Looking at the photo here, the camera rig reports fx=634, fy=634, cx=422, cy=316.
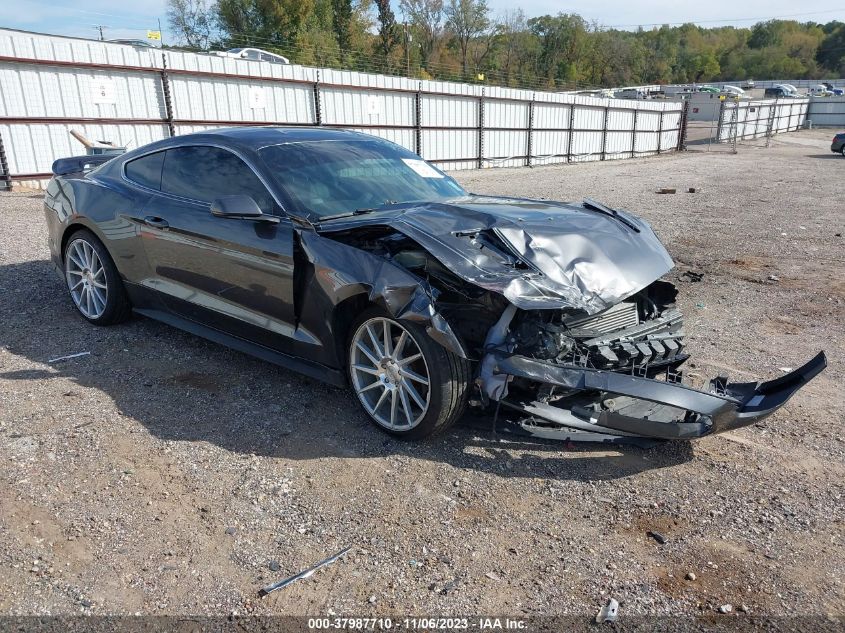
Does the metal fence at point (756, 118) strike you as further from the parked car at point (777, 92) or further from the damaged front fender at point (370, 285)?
Result: the damaged front fender at point (370, 285)

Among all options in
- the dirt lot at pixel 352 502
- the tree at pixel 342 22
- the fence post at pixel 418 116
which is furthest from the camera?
the tree at pixel 342 22

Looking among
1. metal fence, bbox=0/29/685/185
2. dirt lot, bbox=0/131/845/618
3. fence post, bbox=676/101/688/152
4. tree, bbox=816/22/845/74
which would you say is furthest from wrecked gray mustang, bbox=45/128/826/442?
tree, bbox=816/22/845/74

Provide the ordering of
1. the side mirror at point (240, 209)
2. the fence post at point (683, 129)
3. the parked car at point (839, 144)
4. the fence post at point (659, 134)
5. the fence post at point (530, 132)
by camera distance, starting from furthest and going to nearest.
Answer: the fence post at point (683, 129)
the fence post at point (659, 134)
the parked car at point (839, 144)
the fence post at point (530, 132)
the side mirror at point (240, 209)

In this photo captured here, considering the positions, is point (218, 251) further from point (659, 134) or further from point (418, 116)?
point (659, 134)

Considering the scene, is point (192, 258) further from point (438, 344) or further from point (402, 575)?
point (402, 575)

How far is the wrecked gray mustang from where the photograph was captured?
3.25 metres

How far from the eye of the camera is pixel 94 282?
527 centimetres

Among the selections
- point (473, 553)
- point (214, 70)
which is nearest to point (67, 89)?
point (214, 70)

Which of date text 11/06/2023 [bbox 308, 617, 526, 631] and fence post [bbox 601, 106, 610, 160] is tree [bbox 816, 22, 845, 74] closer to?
fence post [bbox 601, 106, 610, 160]

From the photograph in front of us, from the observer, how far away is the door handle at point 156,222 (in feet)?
14.9

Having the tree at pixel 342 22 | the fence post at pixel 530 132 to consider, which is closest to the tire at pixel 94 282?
the fence post at pixel 530 132

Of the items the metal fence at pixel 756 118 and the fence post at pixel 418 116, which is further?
the metal fence at pixel 756 118

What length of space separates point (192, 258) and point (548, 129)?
24.2 meters

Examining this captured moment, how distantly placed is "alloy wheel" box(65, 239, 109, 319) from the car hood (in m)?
2.58
